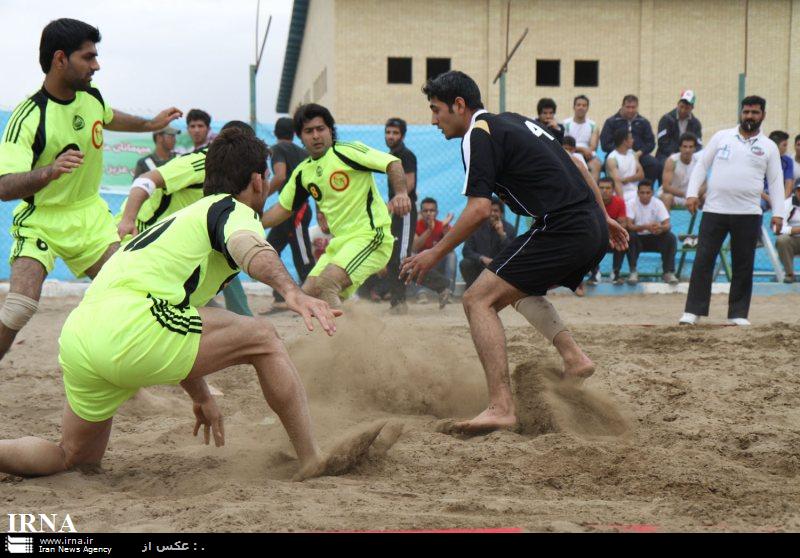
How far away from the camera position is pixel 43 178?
5.20 metres

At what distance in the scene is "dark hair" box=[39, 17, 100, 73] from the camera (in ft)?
17.9

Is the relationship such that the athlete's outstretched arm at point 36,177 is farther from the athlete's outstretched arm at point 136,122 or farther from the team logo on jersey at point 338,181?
the team logo on jersey at point 338,181

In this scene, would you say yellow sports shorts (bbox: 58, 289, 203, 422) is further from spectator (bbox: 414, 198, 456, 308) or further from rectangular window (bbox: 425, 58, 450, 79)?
rectangular window (bbox: 425, 58, 450, 79)

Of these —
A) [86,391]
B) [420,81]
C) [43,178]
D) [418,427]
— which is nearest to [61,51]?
[43,178]

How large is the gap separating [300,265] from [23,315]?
568 centimetres

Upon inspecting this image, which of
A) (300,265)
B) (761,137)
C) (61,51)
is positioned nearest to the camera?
(61,51)

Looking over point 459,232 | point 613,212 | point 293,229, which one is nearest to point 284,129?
point 293,229

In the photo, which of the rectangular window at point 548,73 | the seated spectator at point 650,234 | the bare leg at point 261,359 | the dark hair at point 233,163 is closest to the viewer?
the bare leg at point 261,359

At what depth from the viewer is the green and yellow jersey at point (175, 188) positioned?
6965 millimetres

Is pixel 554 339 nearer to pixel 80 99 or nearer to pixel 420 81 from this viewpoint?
pixel 80 99

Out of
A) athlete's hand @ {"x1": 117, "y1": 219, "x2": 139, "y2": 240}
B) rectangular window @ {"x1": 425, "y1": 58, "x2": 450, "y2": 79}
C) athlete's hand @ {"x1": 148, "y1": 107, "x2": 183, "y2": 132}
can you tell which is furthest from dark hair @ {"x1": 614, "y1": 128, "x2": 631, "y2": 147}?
rectangular window @ {"x1": 425, "y1": 58, "x2": 450, "y2": 79}

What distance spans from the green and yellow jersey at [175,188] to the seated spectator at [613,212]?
5.84 m

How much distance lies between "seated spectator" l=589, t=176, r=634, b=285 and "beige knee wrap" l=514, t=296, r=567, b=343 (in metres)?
6.01

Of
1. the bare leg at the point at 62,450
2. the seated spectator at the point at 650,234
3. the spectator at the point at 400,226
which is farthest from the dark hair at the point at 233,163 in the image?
the seated spectator at the point at 650,234
